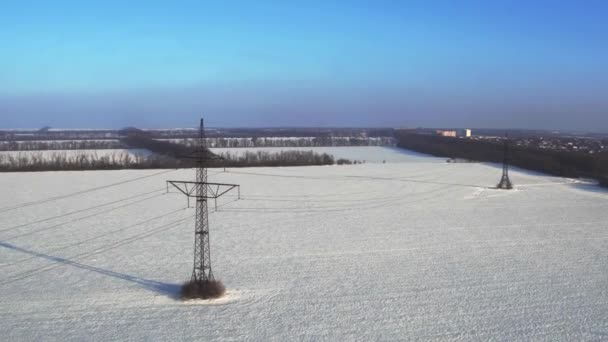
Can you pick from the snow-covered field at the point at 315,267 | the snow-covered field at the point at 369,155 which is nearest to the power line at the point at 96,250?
the snow-covered field at the point at 315,267

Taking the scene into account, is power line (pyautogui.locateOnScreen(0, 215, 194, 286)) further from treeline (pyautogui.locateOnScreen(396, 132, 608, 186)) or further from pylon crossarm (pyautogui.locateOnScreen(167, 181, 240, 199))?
treeline (pyautogui.locateOnScreen(396, 132, 608, 186))

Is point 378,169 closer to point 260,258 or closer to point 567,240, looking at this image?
point 567,240

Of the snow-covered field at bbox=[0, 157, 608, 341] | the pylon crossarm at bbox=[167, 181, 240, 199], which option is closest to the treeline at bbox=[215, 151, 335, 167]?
the pylon crossarm at bbox=[167, 181, 240, 199]

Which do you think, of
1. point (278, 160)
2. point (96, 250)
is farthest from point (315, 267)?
point (278, 160)

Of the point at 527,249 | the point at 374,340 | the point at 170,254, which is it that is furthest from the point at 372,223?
the point at 374,340

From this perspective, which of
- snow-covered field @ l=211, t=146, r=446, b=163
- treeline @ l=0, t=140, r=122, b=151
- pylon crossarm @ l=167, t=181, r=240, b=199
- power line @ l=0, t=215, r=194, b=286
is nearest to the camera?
pylon crossarm @ l=167, t=181, r=240, b=199

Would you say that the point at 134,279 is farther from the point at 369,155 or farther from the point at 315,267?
the point at 369,155
